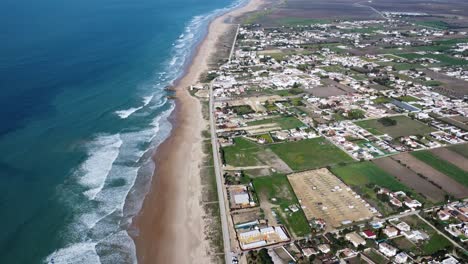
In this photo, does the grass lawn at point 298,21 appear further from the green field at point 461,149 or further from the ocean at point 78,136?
the green field at point 461,149

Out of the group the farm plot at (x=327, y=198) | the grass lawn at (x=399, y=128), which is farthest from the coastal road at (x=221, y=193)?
the grass lawn at (x=399, y=128)

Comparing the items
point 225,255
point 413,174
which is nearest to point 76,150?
point 225,255

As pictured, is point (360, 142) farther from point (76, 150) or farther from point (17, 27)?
point (17, 27)

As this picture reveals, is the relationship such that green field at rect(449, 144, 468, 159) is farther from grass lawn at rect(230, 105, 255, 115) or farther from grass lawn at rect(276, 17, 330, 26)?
grass lawn at rect(276, 17, 330, 26)

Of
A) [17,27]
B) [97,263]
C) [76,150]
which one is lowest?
[97,263]

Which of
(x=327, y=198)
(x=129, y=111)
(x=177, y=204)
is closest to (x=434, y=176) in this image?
(x=327, y=198)

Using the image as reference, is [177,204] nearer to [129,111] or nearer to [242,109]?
[242,109]

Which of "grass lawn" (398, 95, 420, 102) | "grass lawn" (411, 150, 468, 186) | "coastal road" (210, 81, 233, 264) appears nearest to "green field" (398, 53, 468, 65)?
"grass lawn" (398, 95, 420, 102)
